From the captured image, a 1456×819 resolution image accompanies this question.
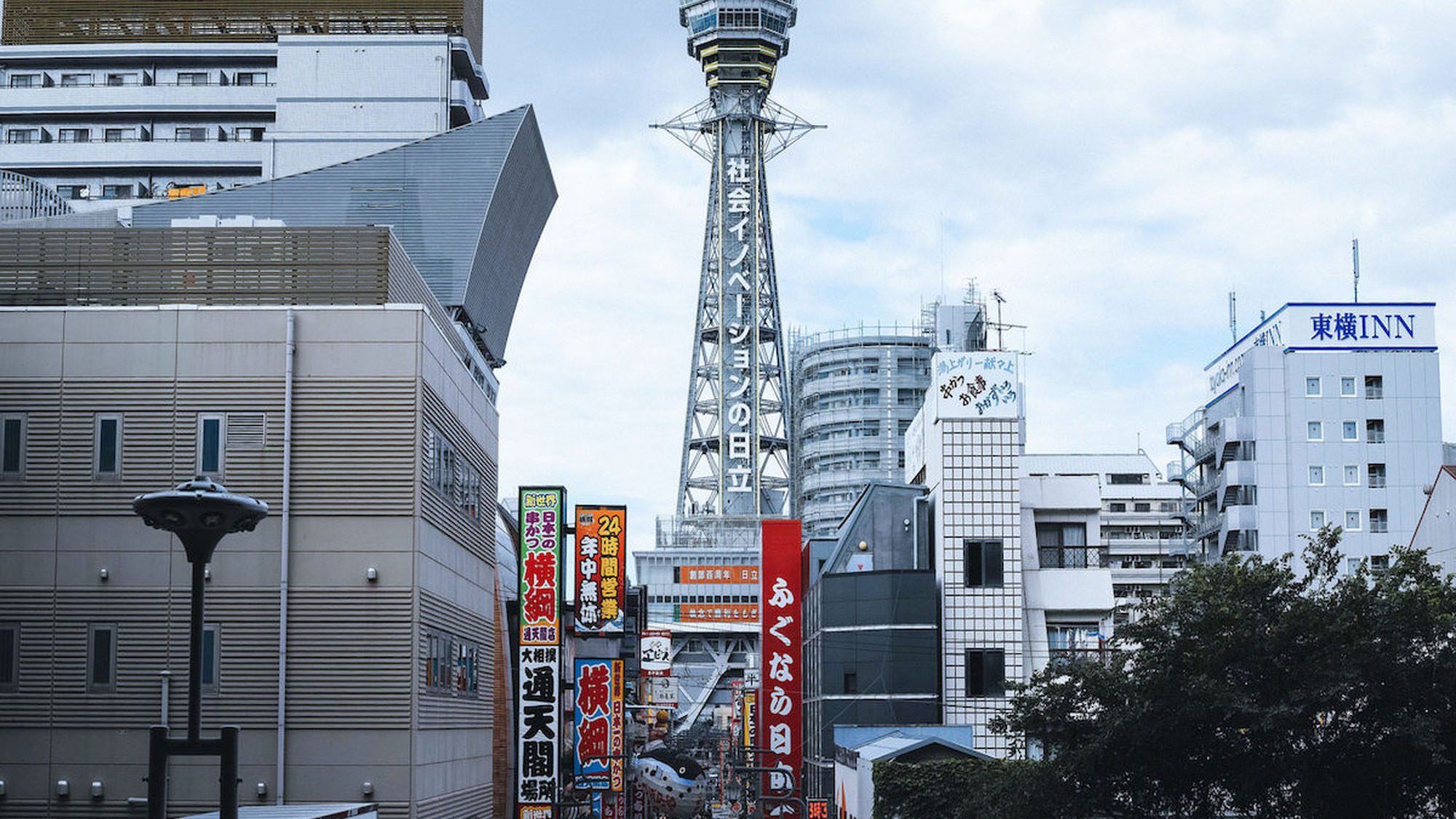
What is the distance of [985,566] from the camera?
6544 cm

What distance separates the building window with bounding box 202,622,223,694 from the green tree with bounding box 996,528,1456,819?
17.1 metres

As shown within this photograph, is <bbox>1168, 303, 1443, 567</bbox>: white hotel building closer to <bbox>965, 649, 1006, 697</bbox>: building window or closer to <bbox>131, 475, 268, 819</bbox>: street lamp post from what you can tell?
<bbox>965, 649, 1006, 697</bbox>: building window

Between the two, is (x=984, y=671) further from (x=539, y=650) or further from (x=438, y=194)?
(x=438, y=194)

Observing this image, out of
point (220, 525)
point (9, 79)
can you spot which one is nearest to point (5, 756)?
point (220, 525)

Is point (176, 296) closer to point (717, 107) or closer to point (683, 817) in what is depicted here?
point (683, 817)

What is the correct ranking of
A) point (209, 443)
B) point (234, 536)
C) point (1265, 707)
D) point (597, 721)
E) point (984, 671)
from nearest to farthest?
point (234, 536) < point (209, 443) < point (1265, 707) < point (597, 721) < point (984, 671)

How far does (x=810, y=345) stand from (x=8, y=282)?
15788cm

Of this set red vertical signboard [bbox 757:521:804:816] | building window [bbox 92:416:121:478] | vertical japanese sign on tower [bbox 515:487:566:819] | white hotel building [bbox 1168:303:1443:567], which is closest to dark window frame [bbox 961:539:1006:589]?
red vertical signboard [bbox 757:521:804:816]

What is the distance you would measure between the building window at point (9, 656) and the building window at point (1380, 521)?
86.2m

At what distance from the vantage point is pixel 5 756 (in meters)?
30.0

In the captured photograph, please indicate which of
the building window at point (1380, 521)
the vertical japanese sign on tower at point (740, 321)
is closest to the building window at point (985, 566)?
the building window at point (1380, 521)

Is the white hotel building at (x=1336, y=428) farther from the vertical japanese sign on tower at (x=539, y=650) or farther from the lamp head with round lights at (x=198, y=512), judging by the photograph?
the lamp head with round lights at (x=198, y=512)

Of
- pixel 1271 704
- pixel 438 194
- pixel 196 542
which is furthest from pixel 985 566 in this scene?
pixel 196 542

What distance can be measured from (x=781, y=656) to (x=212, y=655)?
133 ft
